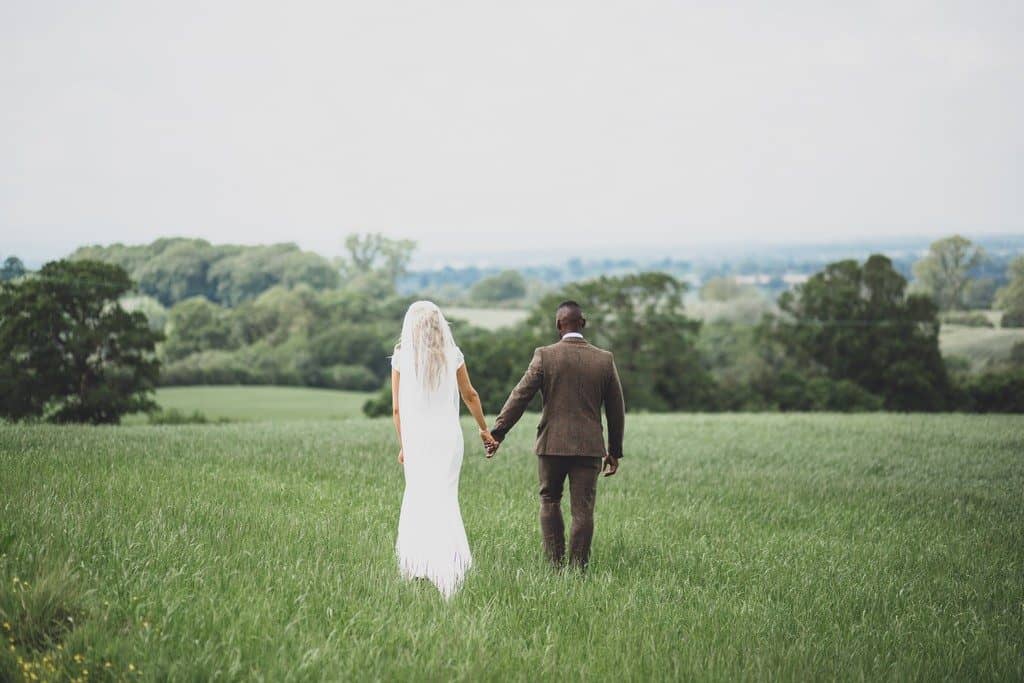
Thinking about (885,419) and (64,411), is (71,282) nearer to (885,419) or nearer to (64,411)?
(64,411)

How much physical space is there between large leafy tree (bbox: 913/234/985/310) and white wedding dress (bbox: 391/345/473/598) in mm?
73019

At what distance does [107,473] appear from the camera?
34.6ft

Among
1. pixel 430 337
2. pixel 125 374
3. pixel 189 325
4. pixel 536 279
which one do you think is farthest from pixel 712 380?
pixel 536 279

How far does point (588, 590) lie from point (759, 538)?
4.01m

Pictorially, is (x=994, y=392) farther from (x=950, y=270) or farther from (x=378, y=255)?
(x=378, y=255)

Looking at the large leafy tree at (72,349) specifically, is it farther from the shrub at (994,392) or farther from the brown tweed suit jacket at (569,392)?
the shrub at (994,392)

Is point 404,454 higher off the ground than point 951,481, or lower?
higher

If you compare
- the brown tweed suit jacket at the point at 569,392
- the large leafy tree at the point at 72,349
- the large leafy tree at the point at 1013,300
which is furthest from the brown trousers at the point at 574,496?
the large leafy tree at the point at 1013,300

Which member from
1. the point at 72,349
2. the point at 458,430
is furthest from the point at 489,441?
the point at 72,349

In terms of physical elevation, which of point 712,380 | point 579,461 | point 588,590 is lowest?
point 712,380

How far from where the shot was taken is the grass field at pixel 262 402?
60.6 m

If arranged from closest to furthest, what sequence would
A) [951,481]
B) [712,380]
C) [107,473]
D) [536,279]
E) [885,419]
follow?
[107,473] → [951,481] → [885,419] → [712,380] → [536,279]

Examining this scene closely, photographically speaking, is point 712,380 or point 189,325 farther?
point 189,325

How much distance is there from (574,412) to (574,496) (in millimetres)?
811
